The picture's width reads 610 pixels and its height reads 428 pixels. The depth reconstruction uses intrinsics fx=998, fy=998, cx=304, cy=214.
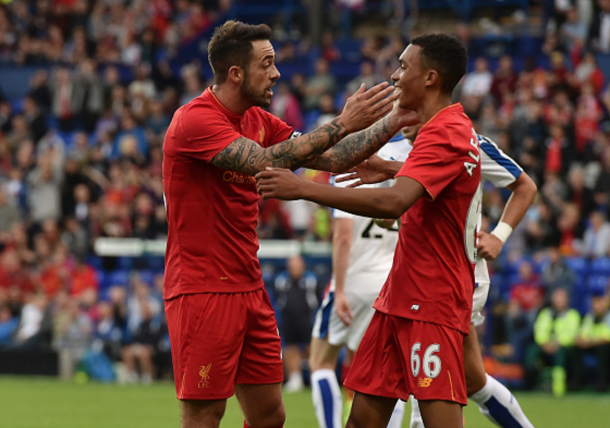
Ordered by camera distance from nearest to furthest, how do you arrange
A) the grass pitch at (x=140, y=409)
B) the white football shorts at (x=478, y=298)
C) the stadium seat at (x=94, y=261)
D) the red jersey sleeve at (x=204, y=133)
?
the red jersey sleeve at (x=204, y=133)
the white football shorts at (x=478, y=298)
the grass pitch at (x=140, y=409)
the stadium seat at (x=94, y=261)

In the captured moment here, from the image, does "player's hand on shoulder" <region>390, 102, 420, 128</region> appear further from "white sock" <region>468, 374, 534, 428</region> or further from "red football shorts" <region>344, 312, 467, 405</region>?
"white sock" <region>468, 374, 534, 428</region>

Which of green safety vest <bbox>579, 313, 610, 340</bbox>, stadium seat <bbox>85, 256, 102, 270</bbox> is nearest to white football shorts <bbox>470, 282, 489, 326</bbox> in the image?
green safety vest <bbox>579, 313, 610, 340</bbox>

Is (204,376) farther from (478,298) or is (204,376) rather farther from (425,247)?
(478,298)

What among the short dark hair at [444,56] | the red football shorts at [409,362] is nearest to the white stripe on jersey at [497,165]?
the short dark hair at [444,56]

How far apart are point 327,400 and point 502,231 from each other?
2026 mm

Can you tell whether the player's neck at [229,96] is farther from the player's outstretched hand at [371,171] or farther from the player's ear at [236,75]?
the player's outstretched hand at [371,171]

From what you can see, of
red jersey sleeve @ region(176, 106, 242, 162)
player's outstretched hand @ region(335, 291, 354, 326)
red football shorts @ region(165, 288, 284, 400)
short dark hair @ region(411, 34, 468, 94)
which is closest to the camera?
short dark hair @ region(411, 34, 468, 94)

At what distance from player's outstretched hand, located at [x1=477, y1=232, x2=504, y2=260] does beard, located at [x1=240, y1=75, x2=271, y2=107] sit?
5.08 feet

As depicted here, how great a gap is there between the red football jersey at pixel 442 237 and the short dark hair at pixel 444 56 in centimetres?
16

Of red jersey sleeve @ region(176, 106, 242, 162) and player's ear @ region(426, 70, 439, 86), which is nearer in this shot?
player's ear @ region(426, 70, 439, 86)

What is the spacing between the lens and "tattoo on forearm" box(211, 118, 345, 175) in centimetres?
515

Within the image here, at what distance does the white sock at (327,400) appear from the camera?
736 centimetres

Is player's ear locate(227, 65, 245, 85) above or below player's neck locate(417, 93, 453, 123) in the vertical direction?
above

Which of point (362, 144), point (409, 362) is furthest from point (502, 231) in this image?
point (409, 362)
